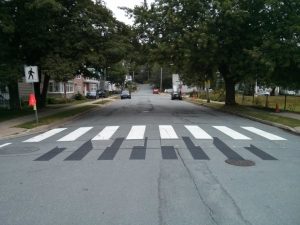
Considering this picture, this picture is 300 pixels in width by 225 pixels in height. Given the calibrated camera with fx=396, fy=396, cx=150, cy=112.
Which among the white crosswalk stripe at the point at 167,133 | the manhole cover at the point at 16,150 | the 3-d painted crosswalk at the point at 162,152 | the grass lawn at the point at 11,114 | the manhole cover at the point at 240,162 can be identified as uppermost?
the manhole cover at the point at 240,162

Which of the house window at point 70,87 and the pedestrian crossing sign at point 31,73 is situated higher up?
the pedestrian crossing sign at point 31,73

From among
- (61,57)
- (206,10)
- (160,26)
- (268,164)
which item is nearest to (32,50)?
(61,57)

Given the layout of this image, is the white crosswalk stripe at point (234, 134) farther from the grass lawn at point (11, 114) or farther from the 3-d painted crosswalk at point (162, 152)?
the grass lawn at point (11, 114)

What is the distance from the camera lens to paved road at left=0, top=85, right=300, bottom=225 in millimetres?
5727

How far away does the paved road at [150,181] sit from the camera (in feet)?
18.8

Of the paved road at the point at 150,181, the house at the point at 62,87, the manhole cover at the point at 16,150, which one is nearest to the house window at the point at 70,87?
the house at the point at 62,87

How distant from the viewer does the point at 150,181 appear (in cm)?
766

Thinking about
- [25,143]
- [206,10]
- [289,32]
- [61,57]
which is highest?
[206,10]

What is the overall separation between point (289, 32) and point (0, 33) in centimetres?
1698

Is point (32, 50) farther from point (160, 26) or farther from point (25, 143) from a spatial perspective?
point (25, 143)

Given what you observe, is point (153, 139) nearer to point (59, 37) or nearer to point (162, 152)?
point (162, 152)

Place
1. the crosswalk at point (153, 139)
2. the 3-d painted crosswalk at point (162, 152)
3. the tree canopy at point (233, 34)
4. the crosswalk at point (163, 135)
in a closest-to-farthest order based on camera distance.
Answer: the 3-d painted crosswalk at point (162, 152) → the crosswalk at point (153, 139) → the crosswalk at point (163, 135) → the tree canopy at point (233, 34)

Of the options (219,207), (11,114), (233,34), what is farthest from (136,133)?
(233,34)

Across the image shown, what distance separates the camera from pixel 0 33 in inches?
890
